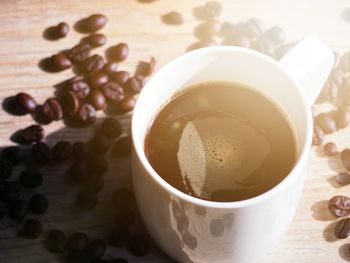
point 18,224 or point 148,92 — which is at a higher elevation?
point 148,92

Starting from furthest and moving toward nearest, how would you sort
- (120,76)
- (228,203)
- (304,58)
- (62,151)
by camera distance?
(120,76)
(62,151)
(304,58)
(228,203)

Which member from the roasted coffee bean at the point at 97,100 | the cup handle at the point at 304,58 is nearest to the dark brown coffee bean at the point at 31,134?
the roasted coffee bean at the point at 97,100

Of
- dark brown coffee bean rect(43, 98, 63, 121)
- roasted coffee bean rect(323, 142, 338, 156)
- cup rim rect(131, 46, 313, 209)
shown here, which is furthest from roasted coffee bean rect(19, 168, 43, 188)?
roasted coffee bean rect(323, 142, 338, 156)

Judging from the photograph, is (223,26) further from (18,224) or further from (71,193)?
(18,224)

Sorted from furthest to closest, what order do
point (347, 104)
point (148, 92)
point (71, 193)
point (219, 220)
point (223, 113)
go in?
point (347, 104) → point (71, 193) → point (223, 113) → point (148, 92) → point (219, 220)

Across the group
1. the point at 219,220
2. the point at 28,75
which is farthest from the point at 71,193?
the point at 219,220

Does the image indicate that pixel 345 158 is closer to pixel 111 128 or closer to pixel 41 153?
pixel 111 128

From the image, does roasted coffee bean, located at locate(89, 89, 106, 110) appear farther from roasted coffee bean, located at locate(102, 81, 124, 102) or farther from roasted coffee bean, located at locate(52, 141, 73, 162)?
roasted coffee bean, located at locate(52, 141, 73, 162)

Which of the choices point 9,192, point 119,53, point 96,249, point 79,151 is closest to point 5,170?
point 9,192
